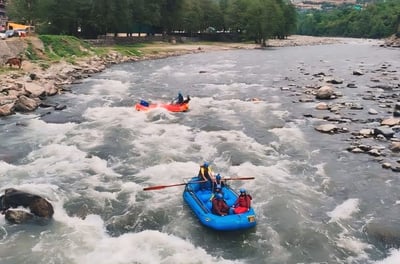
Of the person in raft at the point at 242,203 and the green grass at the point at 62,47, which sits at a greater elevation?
the green grass at the point at 62,47

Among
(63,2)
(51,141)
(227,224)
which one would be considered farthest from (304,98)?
(63,2)

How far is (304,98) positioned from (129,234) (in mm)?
24271

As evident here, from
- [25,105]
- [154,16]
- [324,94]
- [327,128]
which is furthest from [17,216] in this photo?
[154,16]

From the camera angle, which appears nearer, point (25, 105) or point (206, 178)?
point (206, 178)

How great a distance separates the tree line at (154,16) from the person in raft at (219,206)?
5572cm

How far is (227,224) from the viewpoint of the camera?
47.8 ft

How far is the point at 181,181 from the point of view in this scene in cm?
1895

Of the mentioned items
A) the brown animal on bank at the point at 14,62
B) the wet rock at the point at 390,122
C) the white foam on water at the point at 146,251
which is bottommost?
the white foam on water at the point at 146,251

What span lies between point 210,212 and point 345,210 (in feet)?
16.9

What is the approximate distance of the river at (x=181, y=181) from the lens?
45.9 feet

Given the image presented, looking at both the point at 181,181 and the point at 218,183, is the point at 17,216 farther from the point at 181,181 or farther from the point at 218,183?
the point at 218,183

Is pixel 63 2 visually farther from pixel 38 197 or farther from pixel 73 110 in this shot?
pixel 38 197

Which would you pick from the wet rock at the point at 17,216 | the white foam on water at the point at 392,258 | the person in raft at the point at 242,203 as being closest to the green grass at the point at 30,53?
the wet rock at the point at 17,216

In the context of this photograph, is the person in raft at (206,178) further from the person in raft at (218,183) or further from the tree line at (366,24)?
the tree line at (366,24)
